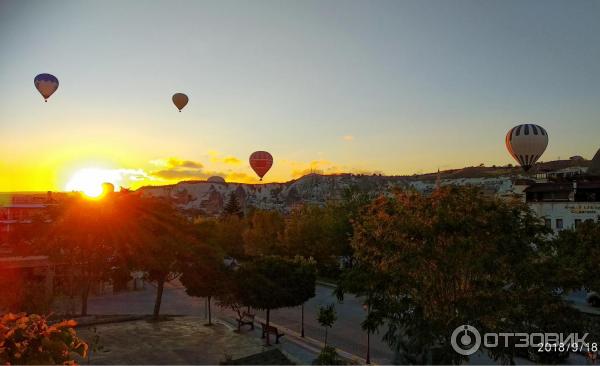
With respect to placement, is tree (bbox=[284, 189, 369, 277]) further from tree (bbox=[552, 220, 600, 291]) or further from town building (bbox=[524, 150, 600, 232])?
tree (bbox=[552, 220, 600, 291])

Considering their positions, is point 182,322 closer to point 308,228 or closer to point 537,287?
point 537,287

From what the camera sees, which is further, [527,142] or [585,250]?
[527,142]

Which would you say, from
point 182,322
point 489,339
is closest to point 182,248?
point 182,322

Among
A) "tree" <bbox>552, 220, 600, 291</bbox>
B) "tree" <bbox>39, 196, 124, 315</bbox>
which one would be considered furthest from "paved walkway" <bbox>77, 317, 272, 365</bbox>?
"tree" <bbox>552, 220, 600, 291</bbox>

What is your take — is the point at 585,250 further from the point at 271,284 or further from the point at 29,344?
the point at 29,344

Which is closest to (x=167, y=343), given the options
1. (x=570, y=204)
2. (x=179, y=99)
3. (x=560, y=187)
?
(x=179, y=99)

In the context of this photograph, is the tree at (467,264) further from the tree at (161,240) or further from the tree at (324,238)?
the tree at (324,238)

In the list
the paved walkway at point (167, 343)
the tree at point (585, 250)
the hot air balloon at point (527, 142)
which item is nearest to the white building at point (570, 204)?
the hot air balloon at point (527, 142)
